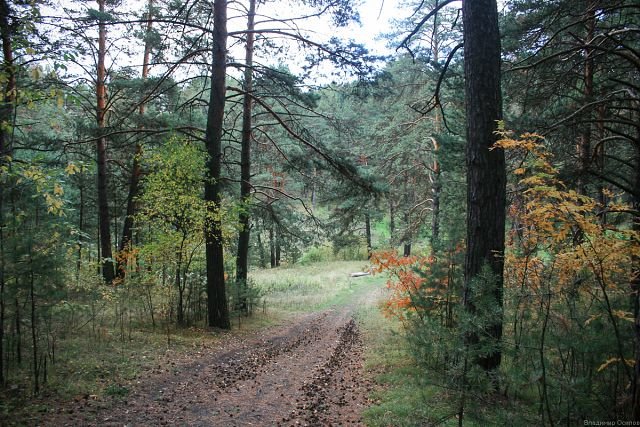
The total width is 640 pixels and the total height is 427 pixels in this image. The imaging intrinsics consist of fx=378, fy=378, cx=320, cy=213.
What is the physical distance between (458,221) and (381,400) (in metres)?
3.67

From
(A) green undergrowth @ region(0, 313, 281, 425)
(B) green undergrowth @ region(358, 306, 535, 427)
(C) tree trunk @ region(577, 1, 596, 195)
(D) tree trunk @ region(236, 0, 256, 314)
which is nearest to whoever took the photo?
(B) green undergrowth @ region(358, 306, 535, 427)

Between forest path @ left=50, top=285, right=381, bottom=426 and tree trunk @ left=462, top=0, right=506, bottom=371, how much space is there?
2.39 m

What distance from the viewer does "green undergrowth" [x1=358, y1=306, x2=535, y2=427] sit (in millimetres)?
3293

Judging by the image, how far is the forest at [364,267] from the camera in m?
3.92

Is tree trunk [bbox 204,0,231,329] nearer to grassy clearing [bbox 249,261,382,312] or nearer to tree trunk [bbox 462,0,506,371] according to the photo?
grassy clearing [bbox 249,261,382,312]

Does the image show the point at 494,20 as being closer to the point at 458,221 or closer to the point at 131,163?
the point at 458,221

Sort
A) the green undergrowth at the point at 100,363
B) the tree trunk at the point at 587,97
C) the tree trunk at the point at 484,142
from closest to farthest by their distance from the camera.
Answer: the green undergrowth at the point at 100,363 < the tree trunk at the point at 484,142 < the tree trunk at the point at 587,97

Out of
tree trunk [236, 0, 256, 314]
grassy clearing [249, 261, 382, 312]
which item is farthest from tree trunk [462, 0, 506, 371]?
grassy clearing [249, 261, 382, 312]

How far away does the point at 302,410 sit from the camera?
5.34 meters

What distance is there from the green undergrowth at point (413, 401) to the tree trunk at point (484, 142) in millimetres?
820

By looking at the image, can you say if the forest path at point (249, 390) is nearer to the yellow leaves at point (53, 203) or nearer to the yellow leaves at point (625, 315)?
the yellow leaves at point (53, 203)

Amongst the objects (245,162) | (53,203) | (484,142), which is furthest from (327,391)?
(245,162)

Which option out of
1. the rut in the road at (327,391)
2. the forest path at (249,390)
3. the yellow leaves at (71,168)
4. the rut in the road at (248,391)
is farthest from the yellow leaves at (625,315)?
the yellow leaves at (71,168)

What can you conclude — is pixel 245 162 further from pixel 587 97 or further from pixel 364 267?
pixel 587 97
